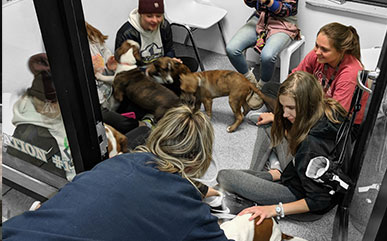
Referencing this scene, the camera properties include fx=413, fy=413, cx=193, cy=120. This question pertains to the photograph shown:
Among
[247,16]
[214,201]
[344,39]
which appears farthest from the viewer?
[247,16]

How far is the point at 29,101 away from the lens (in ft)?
4.56

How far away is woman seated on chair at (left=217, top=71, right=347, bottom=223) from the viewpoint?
184 cm

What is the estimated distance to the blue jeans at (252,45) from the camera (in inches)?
113

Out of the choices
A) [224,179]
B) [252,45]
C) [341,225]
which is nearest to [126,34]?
[252,45]

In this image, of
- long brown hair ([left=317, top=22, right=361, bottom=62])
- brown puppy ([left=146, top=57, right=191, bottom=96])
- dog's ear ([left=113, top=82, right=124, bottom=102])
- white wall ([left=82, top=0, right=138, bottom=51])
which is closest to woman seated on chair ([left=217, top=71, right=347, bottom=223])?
long brown hair ([left=317, top=22, right=361, bottom=62])

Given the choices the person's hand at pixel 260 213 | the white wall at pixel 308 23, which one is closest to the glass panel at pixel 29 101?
the person's hand at pixel 260 213

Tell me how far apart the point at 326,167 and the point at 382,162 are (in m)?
0.57

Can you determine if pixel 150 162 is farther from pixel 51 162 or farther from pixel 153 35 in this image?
pixel 153 35

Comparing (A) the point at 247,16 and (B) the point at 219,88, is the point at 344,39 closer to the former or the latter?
(B) the point at 219,88

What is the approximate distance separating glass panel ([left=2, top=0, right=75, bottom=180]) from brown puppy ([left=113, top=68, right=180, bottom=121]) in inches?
37.9

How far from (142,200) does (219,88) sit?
5.39 feet

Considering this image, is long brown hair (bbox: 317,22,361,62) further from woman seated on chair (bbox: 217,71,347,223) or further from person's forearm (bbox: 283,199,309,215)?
person's forearm (bbox: 283,199,309,215)

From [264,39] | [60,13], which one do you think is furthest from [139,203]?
[264,39]

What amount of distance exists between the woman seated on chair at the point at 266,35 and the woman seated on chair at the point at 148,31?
0.50 metres
